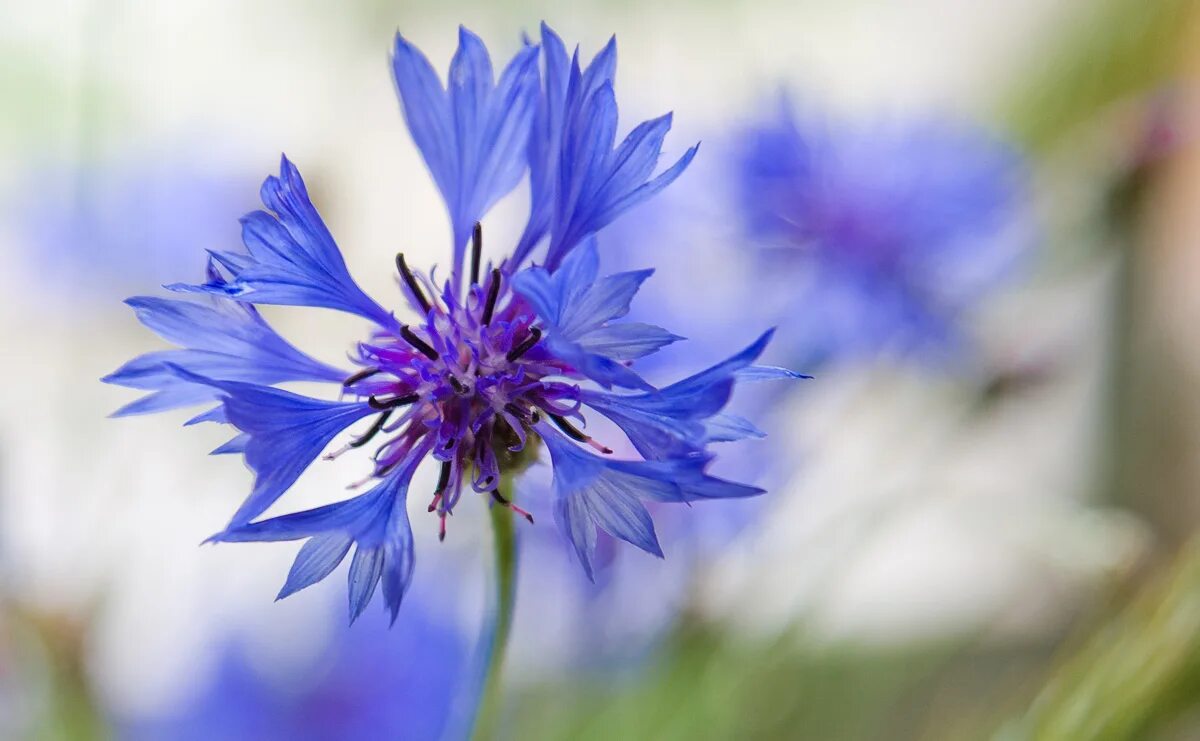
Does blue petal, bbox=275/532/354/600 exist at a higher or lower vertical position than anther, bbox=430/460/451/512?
lower

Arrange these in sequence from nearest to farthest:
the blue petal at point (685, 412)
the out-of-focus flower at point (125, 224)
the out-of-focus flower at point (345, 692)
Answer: the blue petal at point (685, 412)
the out-of-focus flower at point (345, 692)
the out-of-focus flower at point (125, 224)

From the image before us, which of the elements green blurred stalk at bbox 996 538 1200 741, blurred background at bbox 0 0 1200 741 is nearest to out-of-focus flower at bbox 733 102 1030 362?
blurred background at bbox 0 0 1200 741

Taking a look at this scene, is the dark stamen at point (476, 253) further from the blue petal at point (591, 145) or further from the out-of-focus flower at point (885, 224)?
the out-of-focus flower at point (885, 224)

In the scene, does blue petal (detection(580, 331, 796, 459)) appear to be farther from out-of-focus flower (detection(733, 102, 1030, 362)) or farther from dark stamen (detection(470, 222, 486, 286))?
out-of-focus flower (detection(733, 102, 1030, 362))

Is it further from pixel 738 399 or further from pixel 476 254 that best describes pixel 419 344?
pixel 738 399

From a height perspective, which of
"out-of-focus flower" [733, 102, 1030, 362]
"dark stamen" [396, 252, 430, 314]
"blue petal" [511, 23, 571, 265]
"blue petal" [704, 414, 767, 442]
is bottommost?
"blue petal" [704, 414, 767, 442]

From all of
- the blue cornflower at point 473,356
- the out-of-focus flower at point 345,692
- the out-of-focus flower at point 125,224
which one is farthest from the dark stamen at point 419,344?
the out-of-focus flower at point 125,224

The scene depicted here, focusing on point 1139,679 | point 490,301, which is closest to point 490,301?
point 490,301
